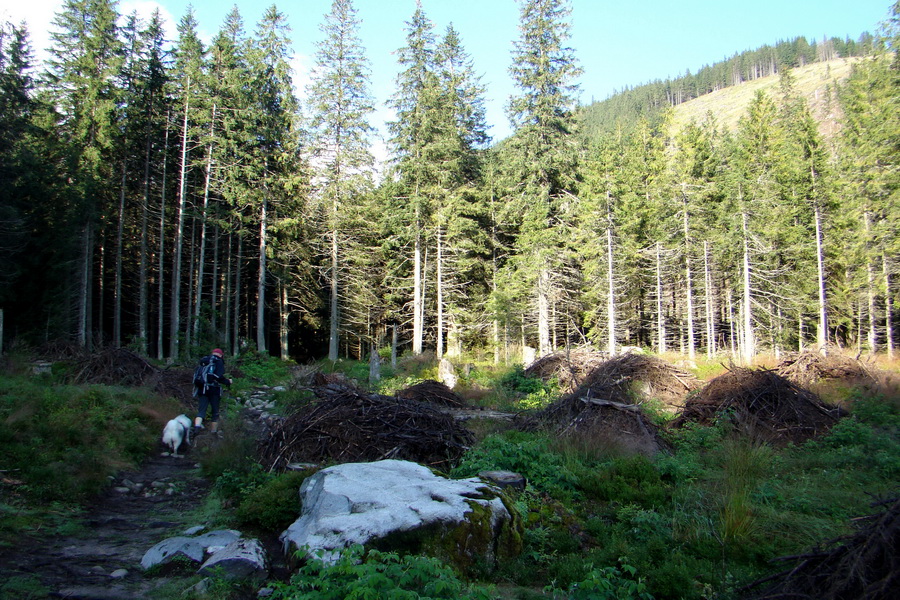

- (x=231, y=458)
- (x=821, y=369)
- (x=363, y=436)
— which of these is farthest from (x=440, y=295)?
(x=231, y=458)

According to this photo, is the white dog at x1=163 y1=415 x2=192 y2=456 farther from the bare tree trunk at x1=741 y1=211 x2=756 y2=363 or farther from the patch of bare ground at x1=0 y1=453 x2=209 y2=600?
the bare tree trunk at x1=741 y1=211 x2=756 y2=363

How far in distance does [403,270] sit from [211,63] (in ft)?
49.3

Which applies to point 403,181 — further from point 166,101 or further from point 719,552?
point 719,552

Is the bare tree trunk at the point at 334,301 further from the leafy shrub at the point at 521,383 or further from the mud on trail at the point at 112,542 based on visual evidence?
the mud on trail at the point at 112,542

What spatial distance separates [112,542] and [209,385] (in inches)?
236

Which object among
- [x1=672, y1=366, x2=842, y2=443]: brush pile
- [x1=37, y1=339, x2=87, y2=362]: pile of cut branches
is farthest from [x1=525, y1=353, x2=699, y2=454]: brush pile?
[x1=37, y1=339, x2=87, y2=362]: pile of cut branches

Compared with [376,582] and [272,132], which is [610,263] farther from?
[376,582]

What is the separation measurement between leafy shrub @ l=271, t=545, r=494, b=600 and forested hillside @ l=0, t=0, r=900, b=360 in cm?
2145

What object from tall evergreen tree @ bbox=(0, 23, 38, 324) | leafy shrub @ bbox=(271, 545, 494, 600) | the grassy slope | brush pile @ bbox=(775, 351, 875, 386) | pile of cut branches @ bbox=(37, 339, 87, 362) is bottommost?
leafy shrub @ bbox=(271, 545, 494, 600)

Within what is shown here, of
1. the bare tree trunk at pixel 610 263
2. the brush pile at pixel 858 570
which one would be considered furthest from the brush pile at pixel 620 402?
the bare tree trunk at pixel 610 263

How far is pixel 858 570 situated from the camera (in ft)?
9.59

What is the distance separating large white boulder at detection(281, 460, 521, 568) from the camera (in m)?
4.64

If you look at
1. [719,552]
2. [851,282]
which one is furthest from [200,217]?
[851,282]

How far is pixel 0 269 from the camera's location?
20.7 metres
